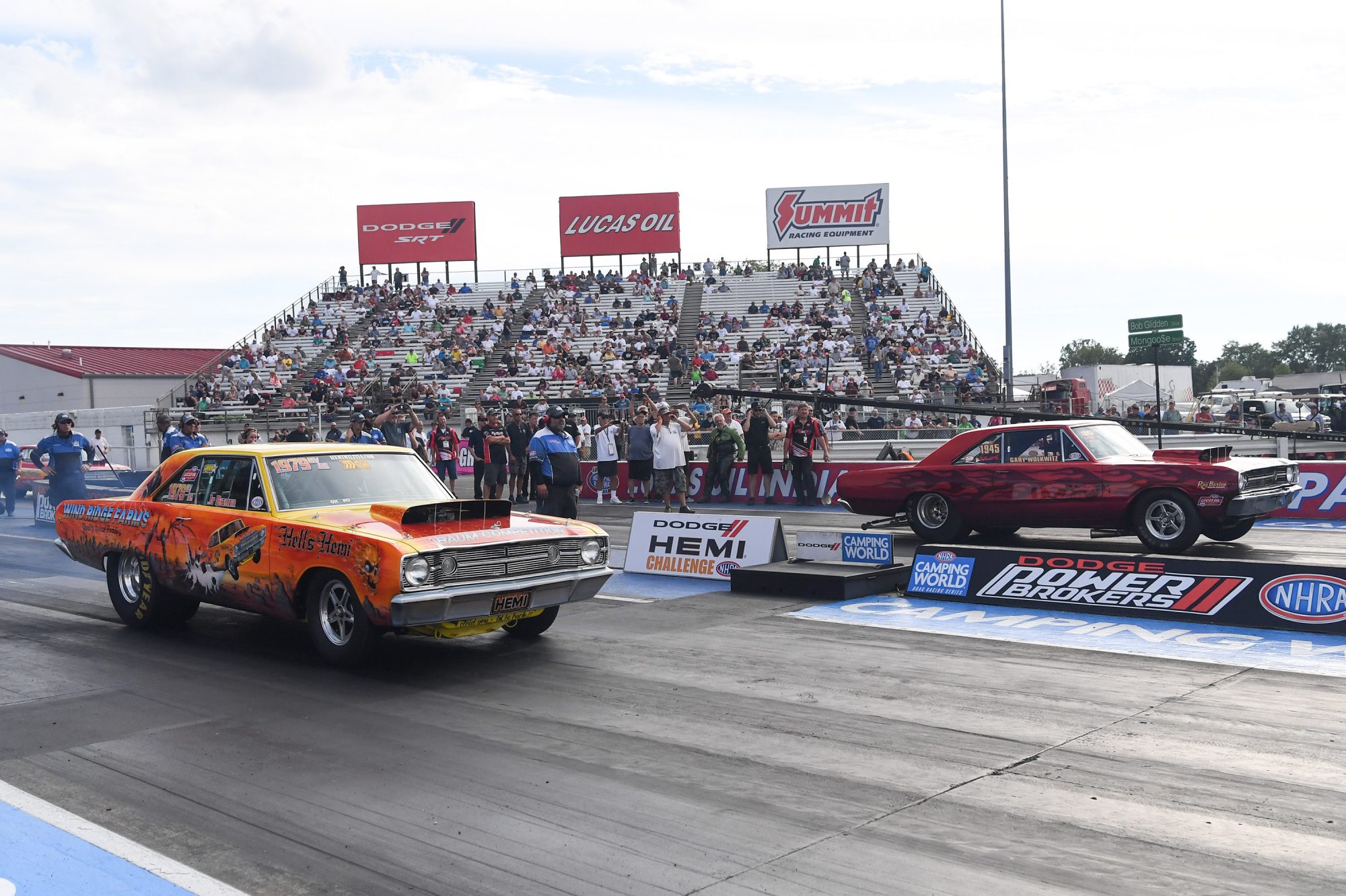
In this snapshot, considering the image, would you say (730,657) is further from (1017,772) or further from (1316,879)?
(1316,879)

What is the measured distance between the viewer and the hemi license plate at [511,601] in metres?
7.46

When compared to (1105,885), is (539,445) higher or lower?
higher

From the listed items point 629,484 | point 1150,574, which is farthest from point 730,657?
point 629,484

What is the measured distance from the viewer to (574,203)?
159 feet

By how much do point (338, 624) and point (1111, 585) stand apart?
19.6 ft

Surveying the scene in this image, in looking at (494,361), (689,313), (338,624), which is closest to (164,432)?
(494,361)

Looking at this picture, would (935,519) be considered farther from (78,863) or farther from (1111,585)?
(78,863)

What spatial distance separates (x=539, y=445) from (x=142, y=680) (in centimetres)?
581

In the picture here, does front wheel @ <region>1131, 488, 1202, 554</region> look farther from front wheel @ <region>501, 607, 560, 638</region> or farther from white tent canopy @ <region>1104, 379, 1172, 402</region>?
white tent canopy @ <region>1104, 379, 1172, 402</region>

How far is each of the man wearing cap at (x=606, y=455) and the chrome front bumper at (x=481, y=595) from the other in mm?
13010

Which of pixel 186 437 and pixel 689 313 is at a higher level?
pixel 689 313

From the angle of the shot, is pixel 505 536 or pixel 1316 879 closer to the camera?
pixel 1316 879

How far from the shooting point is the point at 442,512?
7711mm

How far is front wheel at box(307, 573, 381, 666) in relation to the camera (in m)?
7.39
